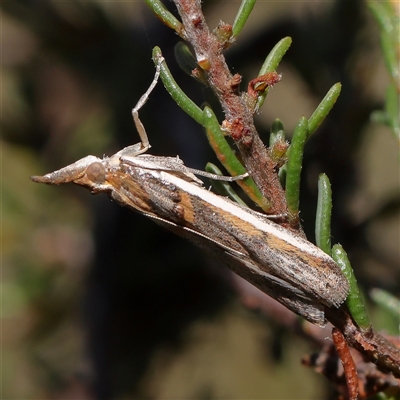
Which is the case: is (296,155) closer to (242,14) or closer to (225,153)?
(225,153)

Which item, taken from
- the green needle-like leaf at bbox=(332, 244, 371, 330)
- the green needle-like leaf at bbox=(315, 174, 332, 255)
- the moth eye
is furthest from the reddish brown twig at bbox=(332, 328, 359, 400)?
the moth eye

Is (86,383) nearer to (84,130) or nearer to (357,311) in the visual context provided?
(84,130)

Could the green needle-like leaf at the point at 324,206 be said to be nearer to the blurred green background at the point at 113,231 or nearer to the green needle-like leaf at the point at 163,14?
the green needle-like leaf at the point at 163,14

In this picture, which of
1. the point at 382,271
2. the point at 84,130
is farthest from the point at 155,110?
the point at 382,271

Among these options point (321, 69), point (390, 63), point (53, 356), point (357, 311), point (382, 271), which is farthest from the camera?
point (53, 356)

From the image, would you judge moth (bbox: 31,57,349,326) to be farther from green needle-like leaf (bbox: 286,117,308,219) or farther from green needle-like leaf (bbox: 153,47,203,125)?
green needle-like leaf (bbox: 153,47,203,125)

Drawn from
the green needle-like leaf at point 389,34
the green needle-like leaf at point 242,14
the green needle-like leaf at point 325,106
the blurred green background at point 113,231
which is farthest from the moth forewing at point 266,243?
the blurred green background at point 113,231
